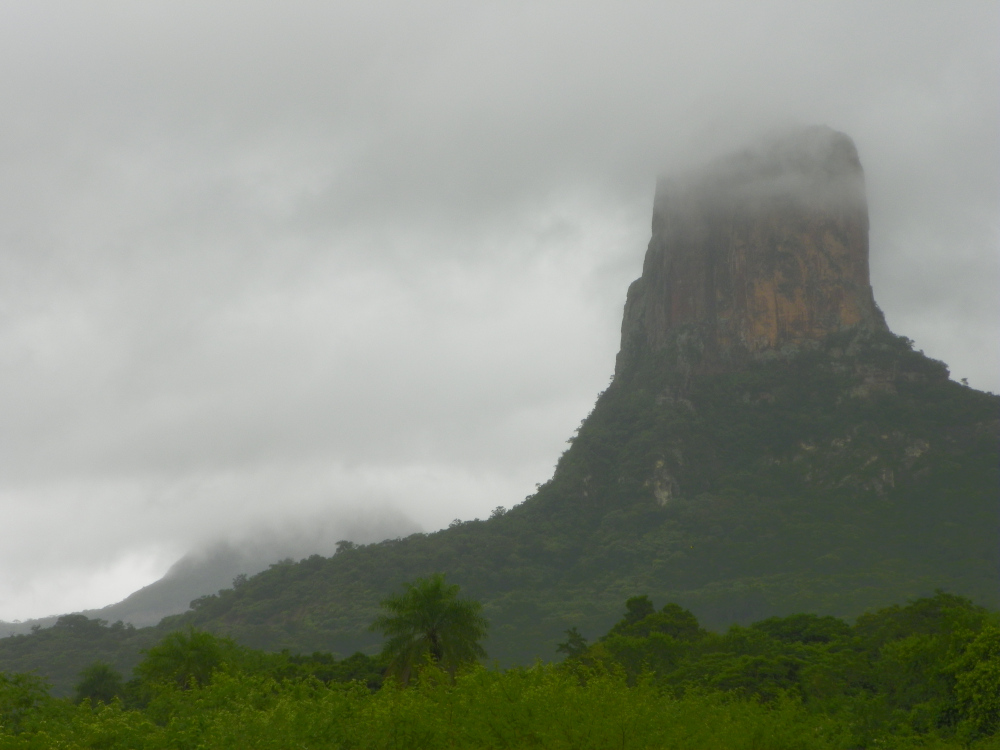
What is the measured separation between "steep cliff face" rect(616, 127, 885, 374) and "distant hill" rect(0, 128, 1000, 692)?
0.23 meters

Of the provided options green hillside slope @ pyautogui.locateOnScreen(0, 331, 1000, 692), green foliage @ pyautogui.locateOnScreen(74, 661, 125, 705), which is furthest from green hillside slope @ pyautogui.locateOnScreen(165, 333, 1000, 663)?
green foliage @ pyautogui.locateOnScreen(74, 661, 125, 705)

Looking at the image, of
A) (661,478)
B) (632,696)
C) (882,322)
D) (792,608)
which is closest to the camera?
(632,696)

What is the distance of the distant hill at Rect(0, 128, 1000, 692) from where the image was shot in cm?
7600

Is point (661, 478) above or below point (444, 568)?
above

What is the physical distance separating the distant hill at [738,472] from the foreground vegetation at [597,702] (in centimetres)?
2962

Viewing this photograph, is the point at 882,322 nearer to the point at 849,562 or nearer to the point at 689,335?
the point at 689,335

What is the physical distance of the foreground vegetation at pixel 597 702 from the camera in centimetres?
1495

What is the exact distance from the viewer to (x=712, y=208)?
4892 inches

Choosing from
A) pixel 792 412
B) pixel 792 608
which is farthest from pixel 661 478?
pixel 792 608

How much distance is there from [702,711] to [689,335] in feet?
336

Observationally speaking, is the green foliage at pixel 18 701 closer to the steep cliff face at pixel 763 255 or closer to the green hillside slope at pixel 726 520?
the green hillside slope at pixel 726 520

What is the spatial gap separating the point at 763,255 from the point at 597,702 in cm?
10492

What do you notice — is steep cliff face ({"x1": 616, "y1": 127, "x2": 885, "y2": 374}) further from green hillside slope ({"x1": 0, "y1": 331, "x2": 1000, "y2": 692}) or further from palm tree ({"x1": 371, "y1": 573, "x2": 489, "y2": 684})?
palm tree ({"x1": 371, "y1": 573, "x2": 489, "y2": 684})

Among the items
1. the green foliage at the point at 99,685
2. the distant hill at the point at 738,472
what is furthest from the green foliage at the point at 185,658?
the distant hill at the point at 738,472
